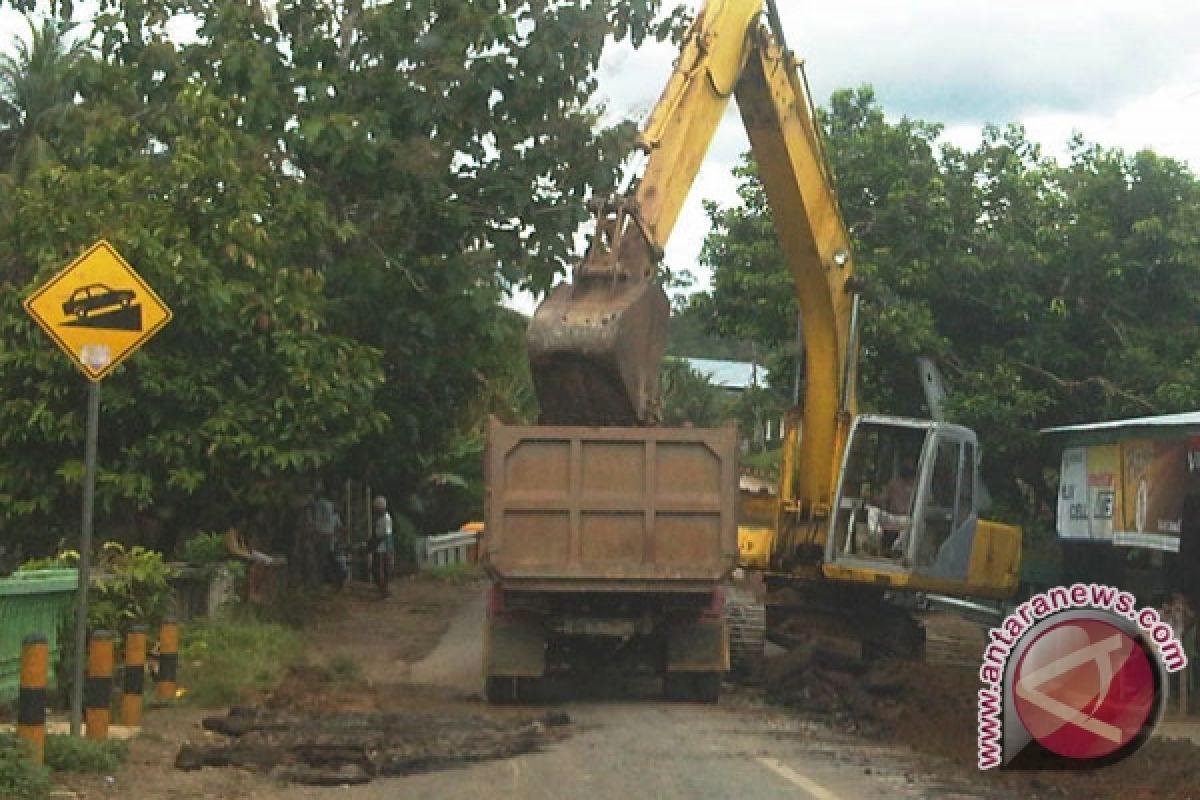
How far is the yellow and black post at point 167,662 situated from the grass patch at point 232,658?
0.85 feet

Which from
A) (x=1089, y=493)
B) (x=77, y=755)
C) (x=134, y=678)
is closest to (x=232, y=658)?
(x=134, y=678)

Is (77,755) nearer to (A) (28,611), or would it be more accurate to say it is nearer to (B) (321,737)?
(B) (321,737)

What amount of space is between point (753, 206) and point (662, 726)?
599 inches

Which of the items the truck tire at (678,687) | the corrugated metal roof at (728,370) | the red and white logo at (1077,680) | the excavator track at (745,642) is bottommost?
the truck tire at (678,687)

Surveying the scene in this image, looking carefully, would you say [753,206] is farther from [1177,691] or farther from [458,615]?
[1177,691]

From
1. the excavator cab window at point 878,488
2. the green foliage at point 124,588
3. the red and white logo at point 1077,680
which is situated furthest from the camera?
the excavator cab window at point 878,488

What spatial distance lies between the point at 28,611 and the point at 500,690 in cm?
407

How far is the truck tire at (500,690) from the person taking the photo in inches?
581

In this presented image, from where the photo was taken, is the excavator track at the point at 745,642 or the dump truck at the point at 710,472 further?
the excavator track at the point at 745,642

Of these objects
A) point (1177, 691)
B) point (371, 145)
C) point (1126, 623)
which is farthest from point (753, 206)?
point (1126, 623)

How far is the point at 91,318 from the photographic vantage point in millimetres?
11156

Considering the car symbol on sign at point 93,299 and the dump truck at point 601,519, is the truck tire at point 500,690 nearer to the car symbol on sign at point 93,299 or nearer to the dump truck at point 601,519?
the dump truck at point 601,519

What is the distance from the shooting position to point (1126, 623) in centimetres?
768

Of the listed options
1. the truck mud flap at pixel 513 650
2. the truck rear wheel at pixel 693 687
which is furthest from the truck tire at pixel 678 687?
the truck mud flap at pixel 513 650
